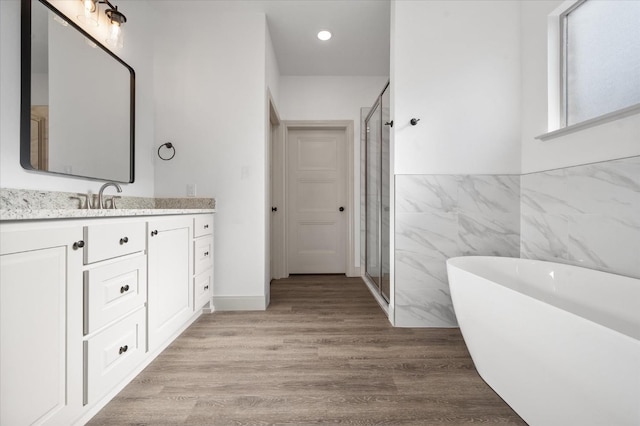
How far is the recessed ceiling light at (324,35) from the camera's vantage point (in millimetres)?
2830

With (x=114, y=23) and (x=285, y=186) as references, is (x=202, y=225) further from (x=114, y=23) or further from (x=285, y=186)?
(x=285, y=186)

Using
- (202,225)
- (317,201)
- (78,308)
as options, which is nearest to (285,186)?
(317,201)

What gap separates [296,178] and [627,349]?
11.4ft

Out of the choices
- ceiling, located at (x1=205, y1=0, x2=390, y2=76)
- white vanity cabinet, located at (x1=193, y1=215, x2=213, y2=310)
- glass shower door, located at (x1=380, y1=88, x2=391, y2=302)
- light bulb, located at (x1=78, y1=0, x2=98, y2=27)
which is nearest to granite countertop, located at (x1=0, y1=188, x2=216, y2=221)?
white vanity cabinet, located at (x1=193, y1=215, x2=213, y2=310)

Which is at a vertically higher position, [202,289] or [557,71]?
[557,71]

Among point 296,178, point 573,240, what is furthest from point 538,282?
point 296,178

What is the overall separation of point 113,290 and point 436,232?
1993mm

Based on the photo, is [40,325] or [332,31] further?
[332,31]

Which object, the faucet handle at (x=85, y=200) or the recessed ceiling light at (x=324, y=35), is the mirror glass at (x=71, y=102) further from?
the recessed ceiling light at (x=324, y=35)

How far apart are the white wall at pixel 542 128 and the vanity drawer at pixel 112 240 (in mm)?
2487

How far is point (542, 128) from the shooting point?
6.66 feet

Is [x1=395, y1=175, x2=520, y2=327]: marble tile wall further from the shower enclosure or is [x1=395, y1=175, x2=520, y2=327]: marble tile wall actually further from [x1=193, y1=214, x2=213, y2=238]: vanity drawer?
[x1=193, y1=214, x2=213, y2=238]: vanity drawer

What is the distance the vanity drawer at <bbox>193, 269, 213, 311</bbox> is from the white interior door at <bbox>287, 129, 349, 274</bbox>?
1.53m

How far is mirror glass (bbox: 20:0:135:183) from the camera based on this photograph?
1446 mm
